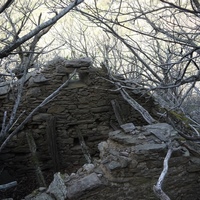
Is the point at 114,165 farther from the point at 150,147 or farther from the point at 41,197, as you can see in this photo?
the point at 41,197

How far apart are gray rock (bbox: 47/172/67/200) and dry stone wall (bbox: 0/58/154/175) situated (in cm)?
240

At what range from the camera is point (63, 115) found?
21.2ft

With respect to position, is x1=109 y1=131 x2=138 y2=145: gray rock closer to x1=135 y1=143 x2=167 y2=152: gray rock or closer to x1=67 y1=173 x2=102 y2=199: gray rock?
x1=135 y1=143 x2=167 y2=152: gray rock

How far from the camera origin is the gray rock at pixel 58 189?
3623 millimetres

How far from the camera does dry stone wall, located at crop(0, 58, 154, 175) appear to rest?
6.21 meters

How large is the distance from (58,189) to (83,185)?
0.36 metres

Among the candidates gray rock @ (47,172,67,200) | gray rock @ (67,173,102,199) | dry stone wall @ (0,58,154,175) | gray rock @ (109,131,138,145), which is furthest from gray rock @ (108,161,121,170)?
dry stone wall @ (0,58,154,175)

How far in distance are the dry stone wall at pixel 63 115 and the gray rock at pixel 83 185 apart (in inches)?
106

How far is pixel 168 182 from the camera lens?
389 cm

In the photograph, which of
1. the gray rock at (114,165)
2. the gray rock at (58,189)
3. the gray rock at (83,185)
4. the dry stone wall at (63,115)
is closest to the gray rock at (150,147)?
the gray rock at (114,165)

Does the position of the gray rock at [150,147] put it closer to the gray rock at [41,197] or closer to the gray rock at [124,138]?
the gray rock at [124,138]

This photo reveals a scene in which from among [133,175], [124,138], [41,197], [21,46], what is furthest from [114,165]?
[21,46]

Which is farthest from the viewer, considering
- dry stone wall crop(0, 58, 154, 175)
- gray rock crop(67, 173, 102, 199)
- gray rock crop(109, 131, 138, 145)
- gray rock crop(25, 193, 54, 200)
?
dry stone wall crop(0, 58, 154, 175)

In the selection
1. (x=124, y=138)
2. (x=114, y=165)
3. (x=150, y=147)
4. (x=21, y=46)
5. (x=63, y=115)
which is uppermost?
(x=21, y=46)
